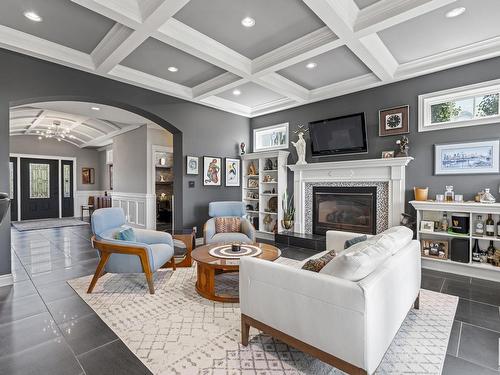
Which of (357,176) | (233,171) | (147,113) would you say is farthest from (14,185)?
(357,176)

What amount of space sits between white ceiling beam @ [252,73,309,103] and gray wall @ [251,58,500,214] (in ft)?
1.52

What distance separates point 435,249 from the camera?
383 cm

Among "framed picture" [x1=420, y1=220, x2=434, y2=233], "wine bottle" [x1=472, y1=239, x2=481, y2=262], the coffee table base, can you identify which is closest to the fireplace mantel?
"framed picture" [x1=420, y1=220, x2=434, y2=233]

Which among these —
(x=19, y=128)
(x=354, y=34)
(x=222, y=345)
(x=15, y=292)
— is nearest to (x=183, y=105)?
(x=354, y=34)

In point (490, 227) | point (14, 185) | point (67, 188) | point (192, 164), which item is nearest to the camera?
point (490, 227)

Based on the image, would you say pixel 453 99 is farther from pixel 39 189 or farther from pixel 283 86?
pixel 39 189

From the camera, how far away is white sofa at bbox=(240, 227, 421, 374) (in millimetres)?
1451

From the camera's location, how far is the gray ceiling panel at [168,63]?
3.50m

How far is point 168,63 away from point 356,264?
3.73m

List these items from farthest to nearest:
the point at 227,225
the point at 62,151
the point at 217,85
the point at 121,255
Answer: the point at 62,151, the point at 227,225, the point at 217,85, the point at 121,255

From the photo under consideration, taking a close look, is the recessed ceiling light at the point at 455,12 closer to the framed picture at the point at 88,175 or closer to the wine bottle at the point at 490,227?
the wine bottle at the point at 490,227

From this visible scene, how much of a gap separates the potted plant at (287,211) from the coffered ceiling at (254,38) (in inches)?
91.7

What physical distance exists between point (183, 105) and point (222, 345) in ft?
14.3

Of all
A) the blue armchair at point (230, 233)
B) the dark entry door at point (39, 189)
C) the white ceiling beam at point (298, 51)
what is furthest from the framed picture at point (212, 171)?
the dark entry door at point (39, 189)
